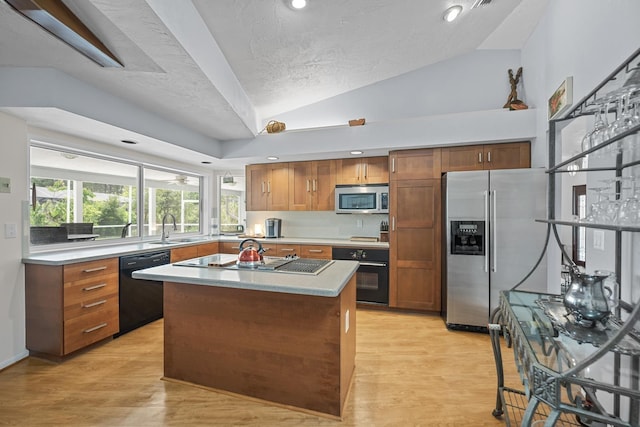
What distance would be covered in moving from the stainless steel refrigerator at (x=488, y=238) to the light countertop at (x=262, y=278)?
1600 mm

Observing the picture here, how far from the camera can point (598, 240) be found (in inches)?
74.9

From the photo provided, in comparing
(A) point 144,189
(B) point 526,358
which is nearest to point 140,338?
(A) point 144,189

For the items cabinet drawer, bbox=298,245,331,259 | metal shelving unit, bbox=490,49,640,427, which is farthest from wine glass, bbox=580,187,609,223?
cabinet drawer, bbox=298,245,331,259

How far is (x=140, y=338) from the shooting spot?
3.00 metres

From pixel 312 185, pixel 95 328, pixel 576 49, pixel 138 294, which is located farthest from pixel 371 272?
pixel 95 328

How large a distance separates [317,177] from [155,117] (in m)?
2.18

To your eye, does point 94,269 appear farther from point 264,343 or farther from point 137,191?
point 264,343

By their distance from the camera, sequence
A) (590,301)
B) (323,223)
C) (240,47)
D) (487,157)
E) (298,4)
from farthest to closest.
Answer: (323,223) → (487,157) → (240,47) → (298,4) → (590,301)

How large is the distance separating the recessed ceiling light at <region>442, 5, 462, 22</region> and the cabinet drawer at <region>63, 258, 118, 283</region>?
402 centimetres

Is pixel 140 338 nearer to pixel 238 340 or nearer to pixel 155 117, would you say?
pixel 238 340

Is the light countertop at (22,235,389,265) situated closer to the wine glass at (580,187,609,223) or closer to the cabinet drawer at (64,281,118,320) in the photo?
the cabinet drawer at (64,281,118,320)

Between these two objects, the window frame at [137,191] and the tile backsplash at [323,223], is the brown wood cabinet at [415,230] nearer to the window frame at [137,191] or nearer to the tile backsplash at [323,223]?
the tile backsplash at [323,223]

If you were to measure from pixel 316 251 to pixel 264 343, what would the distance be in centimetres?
213

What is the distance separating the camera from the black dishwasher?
119 inches
